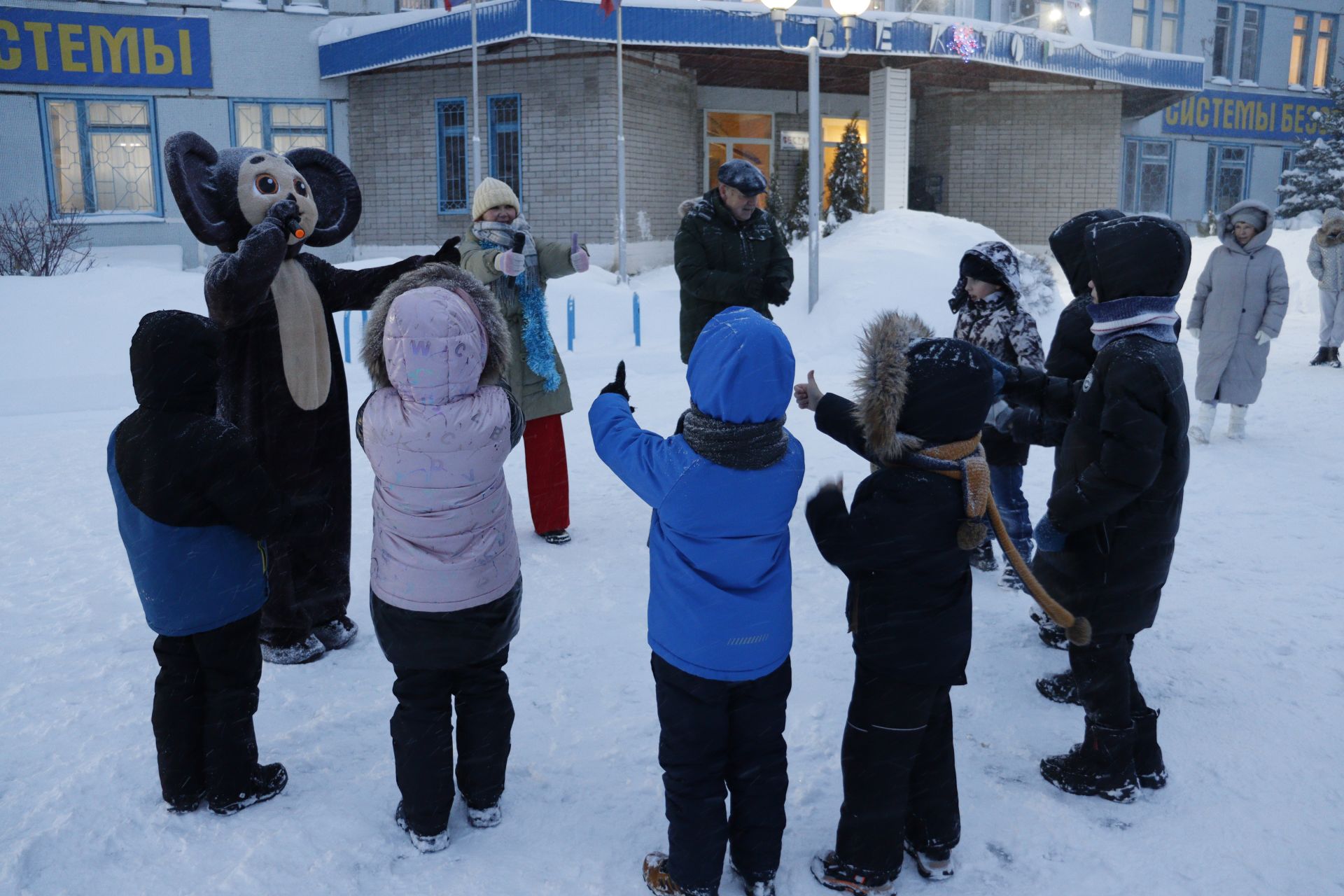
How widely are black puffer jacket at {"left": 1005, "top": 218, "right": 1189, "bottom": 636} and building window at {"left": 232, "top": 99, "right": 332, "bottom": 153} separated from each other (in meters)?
16.6

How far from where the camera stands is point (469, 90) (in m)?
16.4

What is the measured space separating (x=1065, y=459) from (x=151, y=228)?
1734cm

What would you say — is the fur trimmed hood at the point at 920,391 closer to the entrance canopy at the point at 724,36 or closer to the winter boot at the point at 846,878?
the winter boot at the point at 846,878

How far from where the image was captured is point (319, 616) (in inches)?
147

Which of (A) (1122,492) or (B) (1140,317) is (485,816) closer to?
(A) (1122,492)

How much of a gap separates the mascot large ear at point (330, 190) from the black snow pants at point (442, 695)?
1.78 meters

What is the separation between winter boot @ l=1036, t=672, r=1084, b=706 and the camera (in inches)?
133

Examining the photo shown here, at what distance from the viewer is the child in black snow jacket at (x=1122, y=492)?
2.58 m

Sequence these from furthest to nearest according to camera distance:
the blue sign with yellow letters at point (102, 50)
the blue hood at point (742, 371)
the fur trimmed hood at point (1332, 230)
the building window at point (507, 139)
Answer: the building window at point (507, 139) → the blue sign with yellow letters at point (102, 50) → the fur trimmed hood at point (1332, 230) → the blue hood at point (742, 371)

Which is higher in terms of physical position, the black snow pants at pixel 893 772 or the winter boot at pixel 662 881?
the black snow pants at pixel 893 772

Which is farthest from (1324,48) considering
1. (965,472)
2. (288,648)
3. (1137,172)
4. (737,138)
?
(288,648)

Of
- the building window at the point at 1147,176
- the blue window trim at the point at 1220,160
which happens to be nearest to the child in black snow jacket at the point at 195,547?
the building window at the point at 1147,176

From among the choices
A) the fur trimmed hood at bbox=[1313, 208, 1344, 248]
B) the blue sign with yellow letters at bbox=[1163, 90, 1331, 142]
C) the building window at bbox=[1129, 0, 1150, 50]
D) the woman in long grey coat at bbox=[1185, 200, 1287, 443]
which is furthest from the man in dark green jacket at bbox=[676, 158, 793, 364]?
the blue sign with yellow letters at bbox=[1163, 90, 1331, 142]

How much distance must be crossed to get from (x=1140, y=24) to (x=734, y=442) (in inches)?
985
